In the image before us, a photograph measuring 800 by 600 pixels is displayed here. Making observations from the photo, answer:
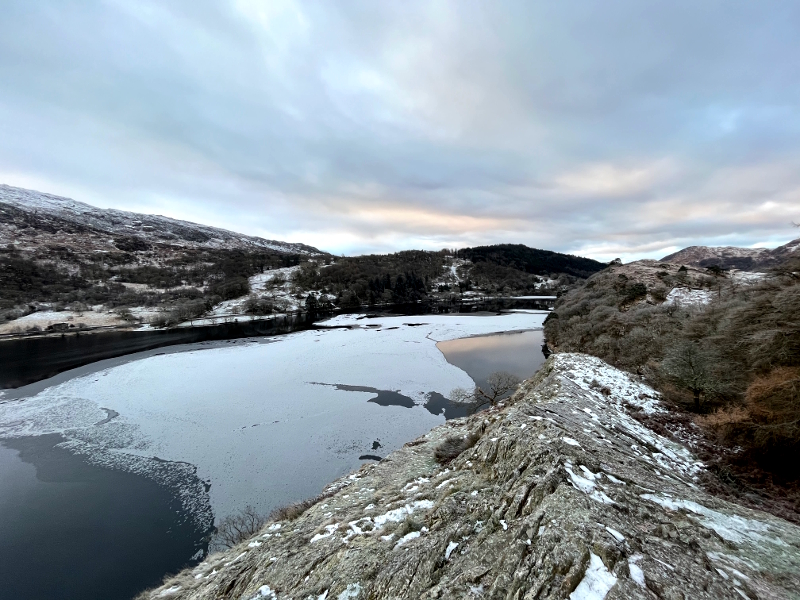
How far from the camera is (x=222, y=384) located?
25672 millimetres

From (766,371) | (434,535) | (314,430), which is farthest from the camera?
(314,430)

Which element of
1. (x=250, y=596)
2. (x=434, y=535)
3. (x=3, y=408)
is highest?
(x=434, y=535)

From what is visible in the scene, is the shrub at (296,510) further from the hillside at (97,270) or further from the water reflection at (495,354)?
the hillside at (97,270)

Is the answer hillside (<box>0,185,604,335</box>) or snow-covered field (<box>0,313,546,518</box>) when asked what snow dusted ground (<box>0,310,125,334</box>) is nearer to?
hillside (<box>0,185,604,335</box>)

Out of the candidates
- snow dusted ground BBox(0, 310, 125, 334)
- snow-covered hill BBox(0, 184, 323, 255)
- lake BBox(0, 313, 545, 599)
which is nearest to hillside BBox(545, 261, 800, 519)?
lake BBox(0, 313, 545, 599)

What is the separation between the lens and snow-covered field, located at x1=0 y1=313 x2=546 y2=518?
14359 mm

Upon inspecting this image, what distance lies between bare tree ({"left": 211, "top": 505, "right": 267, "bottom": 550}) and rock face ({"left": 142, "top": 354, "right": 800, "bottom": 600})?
2.85 metres

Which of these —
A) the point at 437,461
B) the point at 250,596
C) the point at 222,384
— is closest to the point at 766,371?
the point at 437,461

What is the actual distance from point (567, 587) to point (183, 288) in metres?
121

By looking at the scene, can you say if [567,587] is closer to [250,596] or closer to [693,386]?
[250,596]

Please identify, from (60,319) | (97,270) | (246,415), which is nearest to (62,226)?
(97,270)

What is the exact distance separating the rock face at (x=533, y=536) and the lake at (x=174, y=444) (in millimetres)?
5523

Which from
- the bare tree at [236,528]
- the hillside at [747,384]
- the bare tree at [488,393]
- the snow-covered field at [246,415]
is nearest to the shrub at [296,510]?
the bare tree at [236,528]

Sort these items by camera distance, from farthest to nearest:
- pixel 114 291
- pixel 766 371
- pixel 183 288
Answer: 1. pixel 183 288
2. pixel 114 291
3. pixel 766 371
